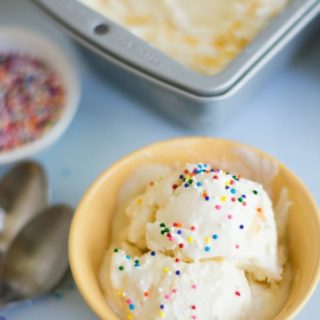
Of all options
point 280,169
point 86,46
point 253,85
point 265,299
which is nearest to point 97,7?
point 86,46

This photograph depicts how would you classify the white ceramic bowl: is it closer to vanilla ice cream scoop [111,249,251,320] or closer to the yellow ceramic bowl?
the yellow ceramic bowl

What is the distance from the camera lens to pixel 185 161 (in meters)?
0.70

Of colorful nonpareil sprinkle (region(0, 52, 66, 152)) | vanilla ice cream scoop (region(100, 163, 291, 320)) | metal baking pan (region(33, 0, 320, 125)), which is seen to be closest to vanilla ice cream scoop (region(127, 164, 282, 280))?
vanilla ice cream scoop (region(100, 163, 291, 320))

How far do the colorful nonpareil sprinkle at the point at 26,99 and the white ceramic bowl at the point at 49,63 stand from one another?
11 mm

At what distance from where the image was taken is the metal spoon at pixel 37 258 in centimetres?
73

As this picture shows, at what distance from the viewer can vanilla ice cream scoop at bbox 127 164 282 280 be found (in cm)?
58

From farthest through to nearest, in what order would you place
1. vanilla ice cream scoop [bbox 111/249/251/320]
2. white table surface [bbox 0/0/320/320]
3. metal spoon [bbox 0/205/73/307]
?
white table surface [bbox 0/0/320/320]
metal spoon [bbox 0/205/73/307]
vanilla ice cream scoop [bbox 111/249/251/320]

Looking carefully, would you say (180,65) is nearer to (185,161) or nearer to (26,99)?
(185,161)

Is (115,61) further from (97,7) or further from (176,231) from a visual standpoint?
(176,231)

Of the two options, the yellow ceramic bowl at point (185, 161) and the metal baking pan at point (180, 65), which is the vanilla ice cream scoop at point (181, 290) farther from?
the metal baking pan at point (180, 65)

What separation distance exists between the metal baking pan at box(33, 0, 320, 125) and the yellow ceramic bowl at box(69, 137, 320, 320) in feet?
0.30

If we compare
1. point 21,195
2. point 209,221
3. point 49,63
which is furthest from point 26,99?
point 209,221

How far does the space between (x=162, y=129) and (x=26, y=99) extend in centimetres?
22

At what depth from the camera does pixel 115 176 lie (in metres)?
0.69
